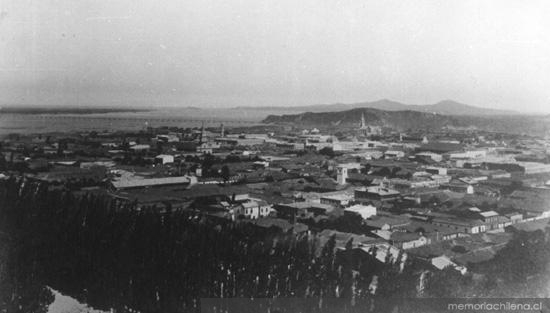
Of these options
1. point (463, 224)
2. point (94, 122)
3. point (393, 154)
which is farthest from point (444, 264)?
point (94, 122)

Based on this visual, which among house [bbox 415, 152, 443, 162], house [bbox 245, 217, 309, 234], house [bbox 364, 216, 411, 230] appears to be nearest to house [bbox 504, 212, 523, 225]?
house [bbox 364, 216, 411, 230]

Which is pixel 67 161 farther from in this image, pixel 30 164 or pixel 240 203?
pixel 240 203

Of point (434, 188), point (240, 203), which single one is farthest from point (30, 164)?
point (434, 188)

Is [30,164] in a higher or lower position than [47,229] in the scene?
higher

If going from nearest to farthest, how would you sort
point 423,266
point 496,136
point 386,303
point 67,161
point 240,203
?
point 386,303
point 423,266
point 240,203
point 496,136
point 67,161

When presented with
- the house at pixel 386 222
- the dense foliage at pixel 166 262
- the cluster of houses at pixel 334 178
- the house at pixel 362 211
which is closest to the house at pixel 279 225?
the cluster of houses at pixel 334 178

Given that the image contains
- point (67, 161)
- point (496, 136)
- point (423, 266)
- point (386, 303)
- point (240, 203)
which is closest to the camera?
point (386, 303)

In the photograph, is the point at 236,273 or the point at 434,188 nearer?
the point at 236,273
